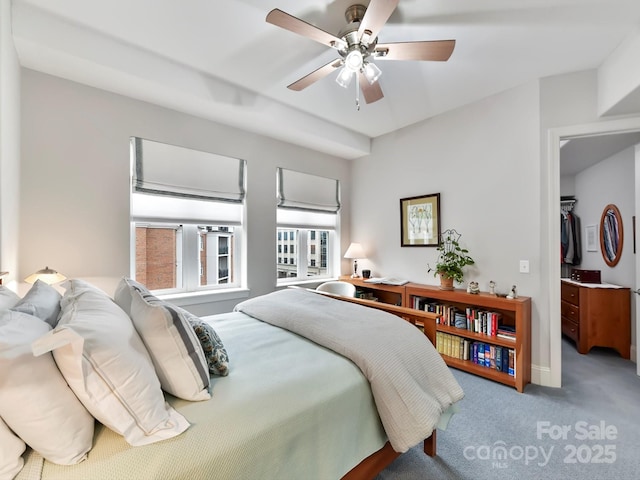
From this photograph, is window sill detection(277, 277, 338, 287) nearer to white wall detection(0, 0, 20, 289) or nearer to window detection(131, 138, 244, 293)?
window detection(131, 138, 244, 293)

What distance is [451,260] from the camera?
3160 mm

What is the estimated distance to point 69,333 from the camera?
2.52 feet

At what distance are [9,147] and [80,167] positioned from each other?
611 mm

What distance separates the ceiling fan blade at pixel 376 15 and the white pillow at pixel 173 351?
→ 179 centimetres

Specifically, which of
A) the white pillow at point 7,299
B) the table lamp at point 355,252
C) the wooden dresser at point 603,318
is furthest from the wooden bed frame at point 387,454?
the wooden dresser at point 603,318

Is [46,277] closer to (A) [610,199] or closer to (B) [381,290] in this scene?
(B) [381,290]

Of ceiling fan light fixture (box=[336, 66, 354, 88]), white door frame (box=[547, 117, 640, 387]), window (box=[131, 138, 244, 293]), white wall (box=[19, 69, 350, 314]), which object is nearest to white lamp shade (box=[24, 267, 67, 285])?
white wall (box=[19, 69, 350, 314])

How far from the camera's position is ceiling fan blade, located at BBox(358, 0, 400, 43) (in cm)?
150

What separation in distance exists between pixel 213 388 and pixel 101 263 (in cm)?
203

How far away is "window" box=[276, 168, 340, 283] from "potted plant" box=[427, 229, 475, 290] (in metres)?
1.62

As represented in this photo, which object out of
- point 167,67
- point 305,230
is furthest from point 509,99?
point 167,67

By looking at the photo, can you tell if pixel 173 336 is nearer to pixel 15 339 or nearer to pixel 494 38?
pixel 15 339

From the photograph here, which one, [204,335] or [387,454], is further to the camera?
[387,454]

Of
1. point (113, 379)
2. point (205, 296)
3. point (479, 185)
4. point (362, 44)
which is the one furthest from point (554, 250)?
point (205, 296)
